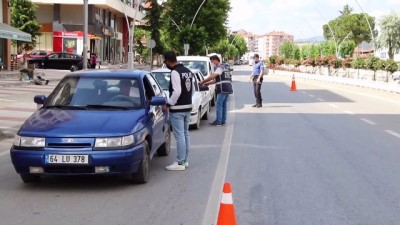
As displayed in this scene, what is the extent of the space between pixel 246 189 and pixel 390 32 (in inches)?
3078

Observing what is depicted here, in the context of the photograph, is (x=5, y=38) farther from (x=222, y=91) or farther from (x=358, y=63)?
(x=358, y=63)

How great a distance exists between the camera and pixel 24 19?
50719 millimetres

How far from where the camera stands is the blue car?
6.88 meters

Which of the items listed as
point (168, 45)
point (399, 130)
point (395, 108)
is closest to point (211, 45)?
point (168, 45)

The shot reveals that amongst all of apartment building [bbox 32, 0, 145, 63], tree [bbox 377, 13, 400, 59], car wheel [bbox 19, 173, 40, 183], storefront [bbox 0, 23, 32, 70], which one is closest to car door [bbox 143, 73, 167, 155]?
car wheel [bbox 19, 173, 40, 183]

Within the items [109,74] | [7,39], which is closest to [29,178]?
[109,74]

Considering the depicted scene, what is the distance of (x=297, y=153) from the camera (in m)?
10.4

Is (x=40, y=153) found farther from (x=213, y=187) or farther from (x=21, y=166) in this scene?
(x=213, y=187)

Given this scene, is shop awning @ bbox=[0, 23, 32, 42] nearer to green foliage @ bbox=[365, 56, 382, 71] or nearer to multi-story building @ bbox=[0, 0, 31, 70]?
multi-story building @ bbox=[0, 0, 31, 70]

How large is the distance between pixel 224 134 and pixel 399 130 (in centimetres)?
448

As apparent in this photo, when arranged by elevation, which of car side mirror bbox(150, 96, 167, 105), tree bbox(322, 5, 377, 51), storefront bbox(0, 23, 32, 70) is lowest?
car side mirror bbox(150, 96, 167, 105)

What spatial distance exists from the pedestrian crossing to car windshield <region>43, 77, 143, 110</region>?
5262 millimetres

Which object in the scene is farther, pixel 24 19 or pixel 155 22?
pixel 155 22

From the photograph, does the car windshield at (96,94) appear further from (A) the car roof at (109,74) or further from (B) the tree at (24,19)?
(B) the tree at (24,19)
